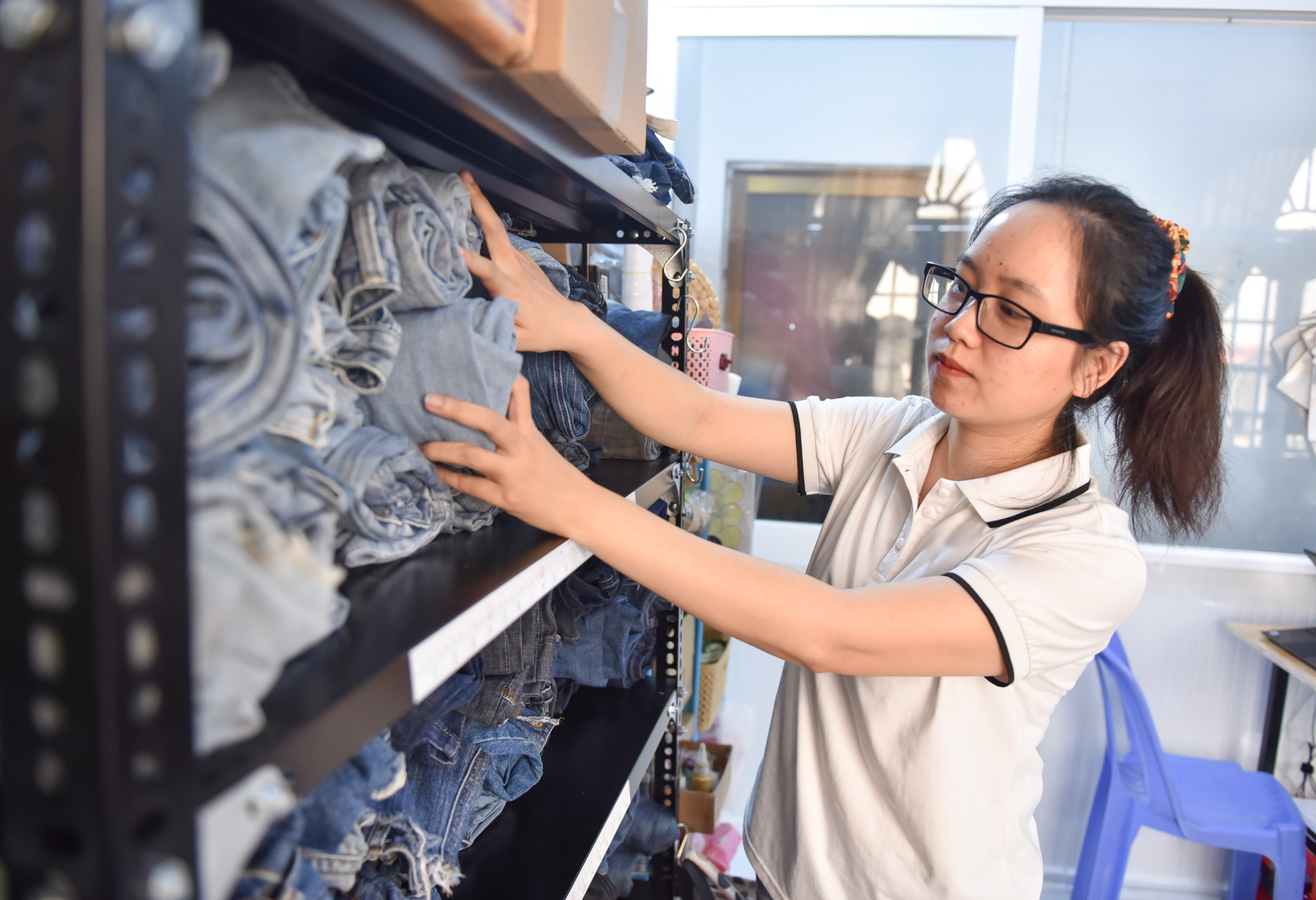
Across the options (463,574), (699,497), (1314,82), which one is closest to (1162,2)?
(1314,82)

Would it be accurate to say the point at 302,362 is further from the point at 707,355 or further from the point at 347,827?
the point at 707,355

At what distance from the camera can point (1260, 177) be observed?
266 cm

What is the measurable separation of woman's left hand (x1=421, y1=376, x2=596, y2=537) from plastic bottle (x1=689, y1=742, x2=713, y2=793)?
150 centimetres

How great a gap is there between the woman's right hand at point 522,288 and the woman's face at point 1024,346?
0.56 meters

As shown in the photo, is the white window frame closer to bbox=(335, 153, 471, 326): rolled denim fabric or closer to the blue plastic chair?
the blue plastic chair

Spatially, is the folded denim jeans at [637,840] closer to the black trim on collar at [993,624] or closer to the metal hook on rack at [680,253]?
the black trim on collar at [993,624]

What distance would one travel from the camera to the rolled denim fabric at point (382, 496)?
1.87 feet

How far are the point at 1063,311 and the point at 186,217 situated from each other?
1065mm

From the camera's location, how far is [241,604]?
0.35 metres

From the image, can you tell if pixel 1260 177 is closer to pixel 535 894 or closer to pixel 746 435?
pixel 746 435

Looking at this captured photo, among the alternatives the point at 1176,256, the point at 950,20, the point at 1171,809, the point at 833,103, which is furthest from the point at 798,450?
the point at 950,20

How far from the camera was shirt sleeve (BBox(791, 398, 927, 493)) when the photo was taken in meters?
1.35

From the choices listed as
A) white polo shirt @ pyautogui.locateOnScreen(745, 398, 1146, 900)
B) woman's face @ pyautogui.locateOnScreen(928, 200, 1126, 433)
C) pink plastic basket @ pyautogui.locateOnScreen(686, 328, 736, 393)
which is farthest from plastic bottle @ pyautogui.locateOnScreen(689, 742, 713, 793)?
woman's face @ pyautogui.locateOnScreen(928, 200, 1126, 433)

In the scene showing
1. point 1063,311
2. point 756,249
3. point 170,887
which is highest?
point 756,249
